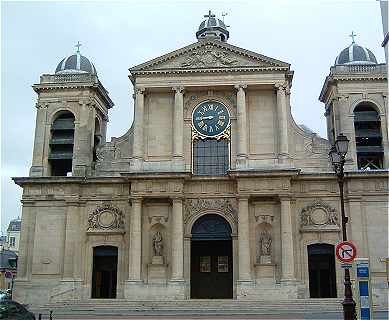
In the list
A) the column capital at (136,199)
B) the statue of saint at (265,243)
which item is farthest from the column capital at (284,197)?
the column capital at (136,199)

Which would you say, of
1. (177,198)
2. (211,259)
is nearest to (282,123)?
(177,198)

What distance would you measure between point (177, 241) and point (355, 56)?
17798 mm

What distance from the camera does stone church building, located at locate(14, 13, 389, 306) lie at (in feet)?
108

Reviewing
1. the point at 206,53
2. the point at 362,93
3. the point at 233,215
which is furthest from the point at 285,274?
the point at 206,53

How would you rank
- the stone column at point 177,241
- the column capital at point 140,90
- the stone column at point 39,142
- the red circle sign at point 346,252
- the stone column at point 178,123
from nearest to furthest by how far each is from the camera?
the red circle sign at point 346,252
the stone column at point 177,241
the stone column at point 178,123
the column capital at point 140,90
the stone column at point 39,142

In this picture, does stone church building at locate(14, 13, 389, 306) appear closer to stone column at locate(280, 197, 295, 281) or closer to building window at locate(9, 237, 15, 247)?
stone column at locate(280, 197, 295, 281)

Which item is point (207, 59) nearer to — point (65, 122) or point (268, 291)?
point (65, 122)

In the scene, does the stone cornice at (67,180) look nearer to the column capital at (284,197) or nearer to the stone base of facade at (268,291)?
the column capital at (284,197)

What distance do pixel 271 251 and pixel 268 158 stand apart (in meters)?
5.97

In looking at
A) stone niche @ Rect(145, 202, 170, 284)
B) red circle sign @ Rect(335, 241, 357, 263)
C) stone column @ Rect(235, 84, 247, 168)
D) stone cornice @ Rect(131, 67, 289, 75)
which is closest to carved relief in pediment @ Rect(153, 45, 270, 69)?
stone cornice @ Rect(131, 67, 289, 75)

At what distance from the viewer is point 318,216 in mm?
33469

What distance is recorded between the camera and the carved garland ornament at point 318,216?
109ft

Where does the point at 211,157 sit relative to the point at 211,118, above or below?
below

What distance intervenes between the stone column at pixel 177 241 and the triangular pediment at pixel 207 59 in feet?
30.3
